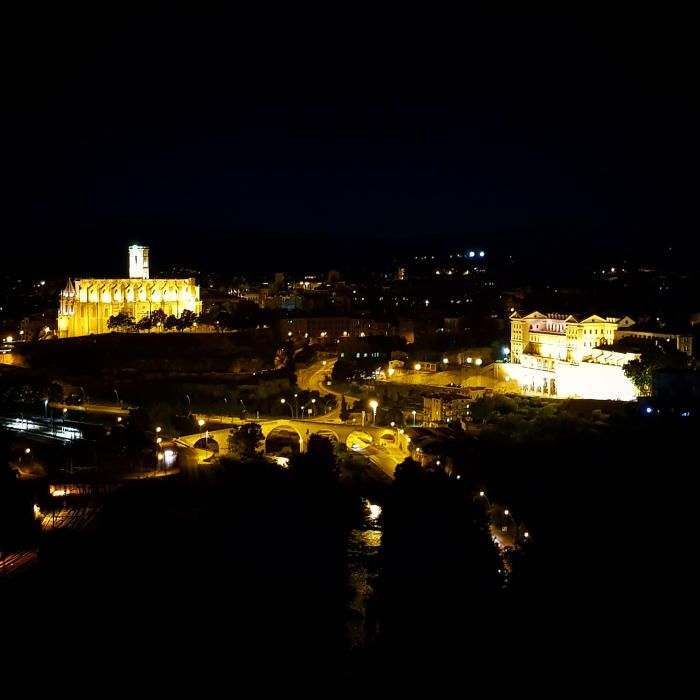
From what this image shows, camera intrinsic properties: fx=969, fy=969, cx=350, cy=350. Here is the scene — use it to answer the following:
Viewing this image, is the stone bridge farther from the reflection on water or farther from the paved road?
the reflection on water

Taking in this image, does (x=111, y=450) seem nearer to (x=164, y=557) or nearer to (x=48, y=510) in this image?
(x=48, y=510)

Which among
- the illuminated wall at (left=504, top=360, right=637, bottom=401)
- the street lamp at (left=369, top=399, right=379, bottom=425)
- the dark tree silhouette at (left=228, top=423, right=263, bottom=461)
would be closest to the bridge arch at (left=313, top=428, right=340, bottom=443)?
the street lamp at (left=369, top=399, right=379, bottom=425)

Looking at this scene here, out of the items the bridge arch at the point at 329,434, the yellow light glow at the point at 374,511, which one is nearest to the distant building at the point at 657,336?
the bridge arch at the point at 329,434

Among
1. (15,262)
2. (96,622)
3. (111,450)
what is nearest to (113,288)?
(111,450)

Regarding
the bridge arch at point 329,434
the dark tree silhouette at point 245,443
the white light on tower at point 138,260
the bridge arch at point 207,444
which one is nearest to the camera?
the dark tree silhouette at point 245,443

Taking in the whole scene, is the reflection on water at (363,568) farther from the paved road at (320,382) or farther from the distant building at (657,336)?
the distant building at (657,336)

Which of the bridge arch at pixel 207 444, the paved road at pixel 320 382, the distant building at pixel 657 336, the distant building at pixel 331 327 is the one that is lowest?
the bridge arch at pixel 207 444
